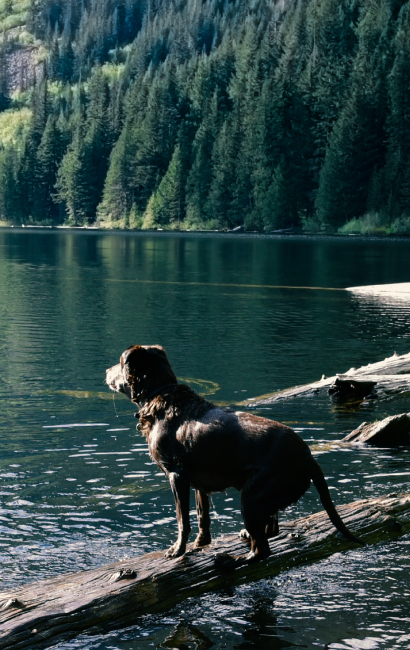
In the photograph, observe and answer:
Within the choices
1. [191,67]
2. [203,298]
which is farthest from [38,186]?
[203,298]

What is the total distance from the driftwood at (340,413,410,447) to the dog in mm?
6595

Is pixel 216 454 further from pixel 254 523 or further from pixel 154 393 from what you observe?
pixel 154 393

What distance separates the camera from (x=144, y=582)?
307 inches

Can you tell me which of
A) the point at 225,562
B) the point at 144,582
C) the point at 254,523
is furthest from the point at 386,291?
the point at 144,582

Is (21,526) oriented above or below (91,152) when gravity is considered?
below

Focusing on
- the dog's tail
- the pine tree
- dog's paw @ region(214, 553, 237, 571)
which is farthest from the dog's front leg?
the pine tree

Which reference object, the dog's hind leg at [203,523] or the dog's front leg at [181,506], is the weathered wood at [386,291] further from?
the dog's front leg at [181,506]

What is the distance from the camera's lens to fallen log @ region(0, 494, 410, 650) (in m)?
7.13

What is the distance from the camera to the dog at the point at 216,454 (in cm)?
788

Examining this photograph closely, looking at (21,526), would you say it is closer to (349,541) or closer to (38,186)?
(349,541)

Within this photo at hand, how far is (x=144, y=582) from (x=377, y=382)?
11971mm

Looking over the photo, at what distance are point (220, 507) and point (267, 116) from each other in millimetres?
135379

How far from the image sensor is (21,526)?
11125mm

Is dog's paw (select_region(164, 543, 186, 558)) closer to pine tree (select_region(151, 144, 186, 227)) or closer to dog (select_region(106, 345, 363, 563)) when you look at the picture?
dog (select_region(106, 345, 363, 563))
